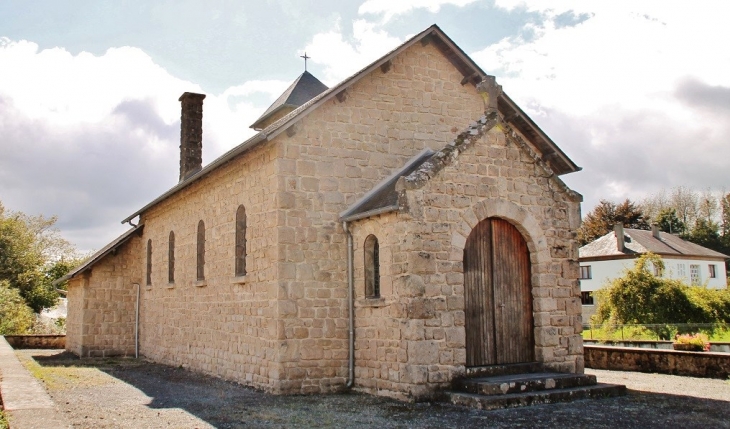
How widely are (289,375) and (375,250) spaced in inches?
106

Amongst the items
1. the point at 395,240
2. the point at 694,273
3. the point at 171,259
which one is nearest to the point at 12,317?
the point at 171,259

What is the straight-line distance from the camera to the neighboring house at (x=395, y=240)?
34.9ft

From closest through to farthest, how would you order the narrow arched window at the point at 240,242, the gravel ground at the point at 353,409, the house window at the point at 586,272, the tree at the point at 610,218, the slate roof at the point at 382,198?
1. the gravel ground at the point at 353,409
2. the slate roof at the point at 382,198
3. the narrow arched window at the point at 240,242
4. the house window at the point at 586,272
5. the tree at the point at 610,218

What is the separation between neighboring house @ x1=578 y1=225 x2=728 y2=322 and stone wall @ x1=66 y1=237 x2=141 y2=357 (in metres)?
27.6

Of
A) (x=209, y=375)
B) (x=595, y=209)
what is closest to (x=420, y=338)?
(x=209, y=375)

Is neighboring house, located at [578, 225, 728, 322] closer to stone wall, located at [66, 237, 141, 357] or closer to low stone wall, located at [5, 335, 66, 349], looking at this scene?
stone wall, located at [66, 237, 141, 357]

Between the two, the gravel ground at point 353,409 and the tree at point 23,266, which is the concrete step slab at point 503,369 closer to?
the gravel ground at point 353,409

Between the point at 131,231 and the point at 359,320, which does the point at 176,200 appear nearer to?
the point at 131,231

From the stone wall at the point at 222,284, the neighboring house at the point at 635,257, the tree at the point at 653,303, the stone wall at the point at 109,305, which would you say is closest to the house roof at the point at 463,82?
the stone wall at the point at 222,284

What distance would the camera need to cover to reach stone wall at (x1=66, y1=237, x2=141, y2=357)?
2086 cm

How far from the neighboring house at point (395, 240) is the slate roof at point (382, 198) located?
0.05m

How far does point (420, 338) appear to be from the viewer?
10273 millimetres

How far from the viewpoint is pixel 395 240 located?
35.1 ft

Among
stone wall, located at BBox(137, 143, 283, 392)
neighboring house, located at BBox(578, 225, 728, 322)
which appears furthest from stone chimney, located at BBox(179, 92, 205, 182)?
neighboring house, located at BBox(578, 225, 728, 322)
